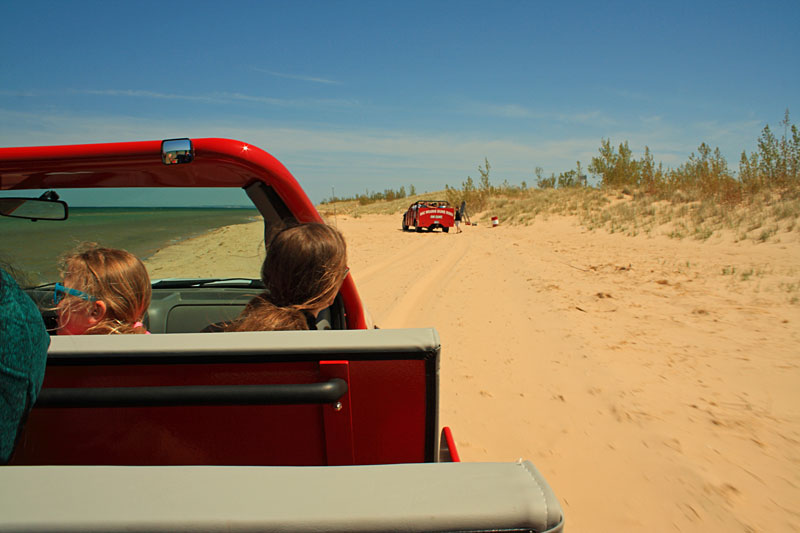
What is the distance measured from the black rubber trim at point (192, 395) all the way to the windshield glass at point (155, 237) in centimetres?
108

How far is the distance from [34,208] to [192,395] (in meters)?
1.40

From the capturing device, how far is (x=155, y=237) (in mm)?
2652

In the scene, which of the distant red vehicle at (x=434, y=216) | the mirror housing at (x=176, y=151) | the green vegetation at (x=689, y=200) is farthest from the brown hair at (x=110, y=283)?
the distant red vehicle at (x=434, y=216)

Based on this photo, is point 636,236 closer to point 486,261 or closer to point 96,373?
point 486,261

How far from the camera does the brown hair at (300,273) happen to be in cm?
194

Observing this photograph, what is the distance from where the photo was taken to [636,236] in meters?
16.0

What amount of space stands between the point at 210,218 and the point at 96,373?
125 centimetres

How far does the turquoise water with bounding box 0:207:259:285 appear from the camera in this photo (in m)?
2.13

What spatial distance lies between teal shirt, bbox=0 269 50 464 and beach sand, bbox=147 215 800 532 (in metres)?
1.49

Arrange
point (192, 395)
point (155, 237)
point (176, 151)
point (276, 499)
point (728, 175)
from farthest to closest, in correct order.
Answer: point (728, 175), point (155, 237), point (176, 151), point (192, 395), point (276, 499)

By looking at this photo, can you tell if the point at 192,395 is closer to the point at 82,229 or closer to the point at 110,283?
the point at 110,283

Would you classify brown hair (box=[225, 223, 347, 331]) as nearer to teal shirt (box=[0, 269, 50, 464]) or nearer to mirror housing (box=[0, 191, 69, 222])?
mirror housing (box=[0, 191, 69, 222])

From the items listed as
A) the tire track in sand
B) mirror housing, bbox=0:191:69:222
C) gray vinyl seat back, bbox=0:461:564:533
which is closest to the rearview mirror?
mirror housing, bbox=0:191:69:222

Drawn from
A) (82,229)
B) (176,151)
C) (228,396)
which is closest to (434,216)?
(82,229)
